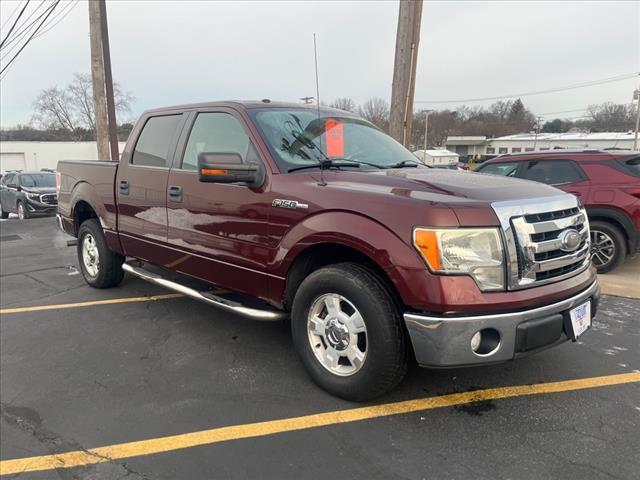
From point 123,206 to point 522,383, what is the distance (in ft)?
13.1

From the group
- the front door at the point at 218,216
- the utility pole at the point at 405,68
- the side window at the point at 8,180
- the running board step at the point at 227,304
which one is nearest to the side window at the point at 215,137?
the front door at the point at 218,216

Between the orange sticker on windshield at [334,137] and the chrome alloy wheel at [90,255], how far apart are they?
3.26 m

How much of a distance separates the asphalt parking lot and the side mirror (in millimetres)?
1441

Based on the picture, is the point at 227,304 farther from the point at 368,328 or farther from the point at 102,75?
the point at 102,75

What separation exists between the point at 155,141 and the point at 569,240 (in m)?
3.72

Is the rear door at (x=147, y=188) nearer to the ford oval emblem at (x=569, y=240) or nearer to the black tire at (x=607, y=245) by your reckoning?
the ford oval emblem at (x=569, y=240)

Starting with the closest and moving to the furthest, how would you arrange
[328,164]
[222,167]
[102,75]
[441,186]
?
1. [441,186]
2. [222,167]
3. [328,164]
4. [102,75]

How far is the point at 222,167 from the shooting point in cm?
319

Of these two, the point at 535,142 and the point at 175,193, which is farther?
the point at 535,142

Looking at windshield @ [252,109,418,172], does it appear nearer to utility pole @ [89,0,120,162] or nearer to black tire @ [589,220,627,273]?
black tire @ [589,220,627,273]

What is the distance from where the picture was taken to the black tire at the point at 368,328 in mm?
2725

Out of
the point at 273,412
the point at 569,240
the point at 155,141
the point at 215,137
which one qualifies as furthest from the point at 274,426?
the point at 155,141

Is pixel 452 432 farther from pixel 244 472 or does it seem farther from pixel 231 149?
pixel 231 149

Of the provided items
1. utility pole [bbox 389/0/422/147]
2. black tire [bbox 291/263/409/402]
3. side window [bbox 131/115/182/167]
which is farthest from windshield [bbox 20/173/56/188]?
black tire [bbox 291/263/409/402]
